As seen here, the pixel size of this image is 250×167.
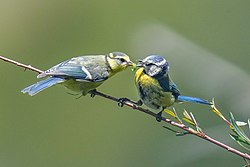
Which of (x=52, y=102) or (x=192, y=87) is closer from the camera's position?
(x=192, y=87)

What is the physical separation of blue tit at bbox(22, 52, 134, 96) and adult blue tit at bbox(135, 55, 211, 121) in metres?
0.03

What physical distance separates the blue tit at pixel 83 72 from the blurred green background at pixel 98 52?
0.82 meters

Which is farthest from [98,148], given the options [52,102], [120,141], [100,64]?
[100,64]

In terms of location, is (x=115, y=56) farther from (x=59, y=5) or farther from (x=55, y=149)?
(x=59, y=5)

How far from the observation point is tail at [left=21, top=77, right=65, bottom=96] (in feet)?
2.82

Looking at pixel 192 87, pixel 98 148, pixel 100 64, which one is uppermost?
pixel 100 64

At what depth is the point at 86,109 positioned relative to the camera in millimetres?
2174

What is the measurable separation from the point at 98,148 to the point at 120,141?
0.09 metres

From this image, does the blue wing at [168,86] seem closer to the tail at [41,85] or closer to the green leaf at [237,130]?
the tail at [41,85]

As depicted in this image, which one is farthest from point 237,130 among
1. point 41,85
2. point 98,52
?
point 98,52

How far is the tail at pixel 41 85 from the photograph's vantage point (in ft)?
2.82

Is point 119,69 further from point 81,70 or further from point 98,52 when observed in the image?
point 98,52

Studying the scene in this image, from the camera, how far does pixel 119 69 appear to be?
1.02 m

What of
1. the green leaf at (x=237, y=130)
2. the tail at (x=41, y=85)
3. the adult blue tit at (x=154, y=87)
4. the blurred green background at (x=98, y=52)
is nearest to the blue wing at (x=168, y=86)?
the adult blue tit at (x=154, y=87)
